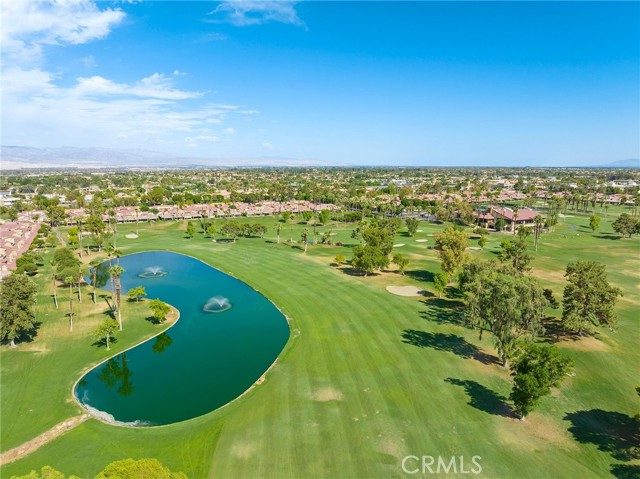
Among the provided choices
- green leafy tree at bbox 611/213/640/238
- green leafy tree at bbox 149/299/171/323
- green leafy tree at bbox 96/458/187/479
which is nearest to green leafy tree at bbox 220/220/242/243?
green leafy tree at bbox 149/299/171/323

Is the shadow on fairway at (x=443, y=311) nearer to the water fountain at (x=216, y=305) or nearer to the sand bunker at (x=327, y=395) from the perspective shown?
the sand bunker at (x=327, y=395)

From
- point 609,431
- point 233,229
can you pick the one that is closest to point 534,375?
point 609,431

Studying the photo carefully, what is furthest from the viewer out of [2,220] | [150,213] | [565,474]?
[150,213]

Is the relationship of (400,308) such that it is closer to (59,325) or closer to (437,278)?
(437,278)

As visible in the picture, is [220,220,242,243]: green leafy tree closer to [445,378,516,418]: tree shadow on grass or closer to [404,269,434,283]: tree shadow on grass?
[404,269,434,283]: tree shadow on grass

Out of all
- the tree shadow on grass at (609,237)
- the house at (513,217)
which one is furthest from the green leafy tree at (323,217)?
the tree shadow on grass at (609,237)

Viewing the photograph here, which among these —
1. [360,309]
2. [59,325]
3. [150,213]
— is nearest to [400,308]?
[360,309]

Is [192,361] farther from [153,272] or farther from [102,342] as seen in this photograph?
[153,272]
